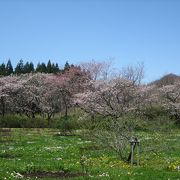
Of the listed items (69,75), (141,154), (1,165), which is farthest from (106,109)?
(1,165)

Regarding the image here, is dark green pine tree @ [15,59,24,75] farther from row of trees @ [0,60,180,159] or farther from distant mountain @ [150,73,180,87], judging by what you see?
distant mountain @ [150,73,180,87]

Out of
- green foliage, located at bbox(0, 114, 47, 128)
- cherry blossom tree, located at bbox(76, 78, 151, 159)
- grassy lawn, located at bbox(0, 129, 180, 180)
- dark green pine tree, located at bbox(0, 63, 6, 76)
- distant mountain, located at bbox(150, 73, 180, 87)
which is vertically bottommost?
grassy lawn, located at bbox(0, 129, 180, 180)

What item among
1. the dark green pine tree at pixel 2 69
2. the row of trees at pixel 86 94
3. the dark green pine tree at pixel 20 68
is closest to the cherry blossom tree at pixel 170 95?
the row of trees at pixel 86 94

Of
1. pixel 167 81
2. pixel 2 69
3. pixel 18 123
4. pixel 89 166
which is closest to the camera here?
pixel 89 166

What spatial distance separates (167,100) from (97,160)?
5277 cm

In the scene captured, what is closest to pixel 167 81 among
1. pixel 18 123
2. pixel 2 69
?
pixel 2 69

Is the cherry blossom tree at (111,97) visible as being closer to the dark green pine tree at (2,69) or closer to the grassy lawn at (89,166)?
the grassy lawn at (89,166)

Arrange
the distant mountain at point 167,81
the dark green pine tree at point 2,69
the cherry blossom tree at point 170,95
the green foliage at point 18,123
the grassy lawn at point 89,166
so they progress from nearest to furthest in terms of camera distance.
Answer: the grassy lawn at point 89,166, the green foliage at point 18,123, the cherry blossom tree at point 170,95, the distant mountain at point 167,81, the dark green pine tree at point 2,69

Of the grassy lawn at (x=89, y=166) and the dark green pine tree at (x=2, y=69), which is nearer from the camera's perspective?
the grassy lawn at (x=89, y=166)

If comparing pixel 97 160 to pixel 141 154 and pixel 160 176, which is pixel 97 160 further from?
pixel 160 176

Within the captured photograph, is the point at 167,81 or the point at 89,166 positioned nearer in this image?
the point at 89,166

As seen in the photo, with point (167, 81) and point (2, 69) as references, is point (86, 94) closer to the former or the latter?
point (167, 81)

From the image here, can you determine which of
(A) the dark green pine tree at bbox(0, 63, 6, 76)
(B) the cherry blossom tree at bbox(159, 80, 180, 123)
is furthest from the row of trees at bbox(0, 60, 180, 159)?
(A) the dark green pine tree at bbox(0, 63, 6, 76)

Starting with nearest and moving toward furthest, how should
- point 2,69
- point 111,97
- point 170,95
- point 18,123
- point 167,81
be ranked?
point 18,123
point 111,97
point 170,95
point 167,81
point 2,69
